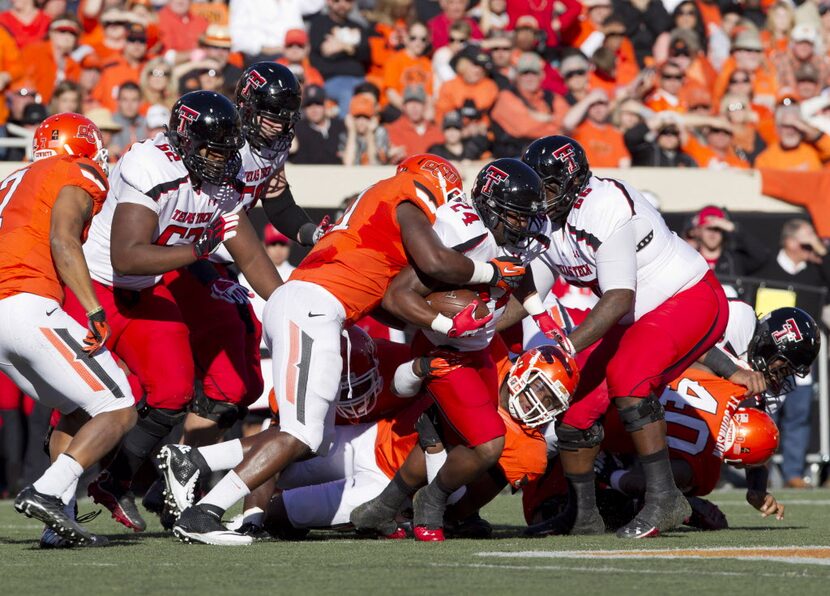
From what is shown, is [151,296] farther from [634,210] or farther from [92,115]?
[92,115]

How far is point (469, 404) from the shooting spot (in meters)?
6.41

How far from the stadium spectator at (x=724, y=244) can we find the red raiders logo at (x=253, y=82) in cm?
504

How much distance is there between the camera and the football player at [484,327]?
640cm

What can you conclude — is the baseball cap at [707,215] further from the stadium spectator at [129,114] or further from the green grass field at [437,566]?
the green grass field at [437,566]

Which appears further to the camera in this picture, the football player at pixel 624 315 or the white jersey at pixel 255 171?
the white jersey at pixel 255 171

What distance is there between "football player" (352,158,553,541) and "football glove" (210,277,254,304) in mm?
1363

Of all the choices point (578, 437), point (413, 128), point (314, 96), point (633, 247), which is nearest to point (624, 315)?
point (633, 247)

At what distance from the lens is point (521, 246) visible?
6.68 meters

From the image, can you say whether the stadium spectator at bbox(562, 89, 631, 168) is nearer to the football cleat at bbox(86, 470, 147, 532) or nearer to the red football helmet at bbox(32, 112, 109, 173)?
the red football helmet at bbox(32, 112, 109, 173)

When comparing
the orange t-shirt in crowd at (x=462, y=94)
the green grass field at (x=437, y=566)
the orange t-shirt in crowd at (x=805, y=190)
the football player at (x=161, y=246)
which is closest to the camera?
the green grass field at (x=437, y=566)

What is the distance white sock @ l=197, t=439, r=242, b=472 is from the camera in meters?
6.32

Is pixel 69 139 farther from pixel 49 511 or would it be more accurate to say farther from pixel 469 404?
pixel 469 404

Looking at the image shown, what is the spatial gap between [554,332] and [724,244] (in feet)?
17.7

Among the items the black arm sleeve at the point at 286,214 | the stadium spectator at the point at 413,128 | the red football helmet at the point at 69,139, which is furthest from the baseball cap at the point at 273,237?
the red football helmet at the point at 69,139
